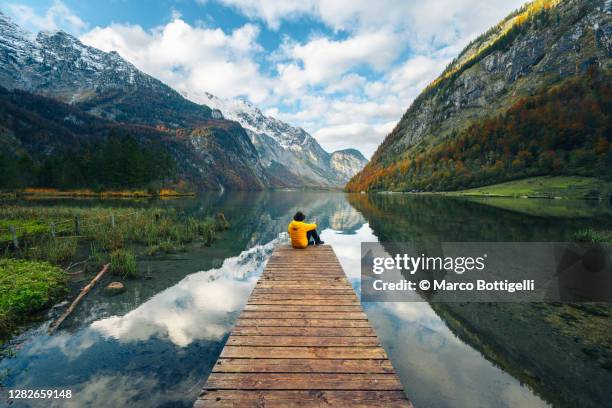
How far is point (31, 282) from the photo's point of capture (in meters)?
12.6

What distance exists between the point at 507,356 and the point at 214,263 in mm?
17209

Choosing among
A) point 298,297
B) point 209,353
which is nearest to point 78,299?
point 209,353

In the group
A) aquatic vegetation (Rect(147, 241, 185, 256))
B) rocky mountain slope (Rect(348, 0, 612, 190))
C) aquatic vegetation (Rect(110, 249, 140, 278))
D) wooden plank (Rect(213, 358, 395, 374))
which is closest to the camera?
→ wooden plank (Rect(213, 358, 395, 374))

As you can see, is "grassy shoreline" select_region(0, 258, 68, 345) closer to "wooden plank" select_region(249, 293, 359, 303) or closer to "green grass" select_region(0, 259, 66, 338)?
"green grass" select_region(0, 259, 66, 338)

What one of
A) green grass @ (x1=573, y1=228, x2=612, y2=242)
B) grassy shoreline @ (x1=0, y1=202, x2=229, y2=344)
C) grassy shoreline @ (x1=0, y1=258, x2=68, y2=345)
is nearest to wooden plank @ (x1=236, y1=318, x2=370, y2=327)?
grassy shoreline @ (x1=0, y1=258, x2=68, y2=345)

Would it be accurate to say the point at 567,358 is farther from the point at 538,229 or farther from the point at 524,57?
the point at 524,57

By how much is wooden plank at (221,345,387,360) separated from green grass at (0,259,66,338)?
9405 mm

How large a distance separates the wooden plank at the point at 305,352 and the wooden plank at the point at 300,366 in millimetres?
133

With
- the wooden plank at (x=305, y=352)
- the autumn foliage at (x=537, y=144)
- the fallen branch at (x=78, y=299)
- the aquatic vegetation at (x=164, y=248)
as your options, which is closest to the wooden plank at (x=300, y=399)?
the wooden plank at (x=305, y=352)

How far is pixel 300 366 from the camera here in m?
5.34

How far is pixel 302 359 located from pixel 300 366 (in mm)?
241

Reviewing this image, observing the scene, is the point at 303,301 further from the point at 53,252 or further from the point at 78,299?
the point at 53,252

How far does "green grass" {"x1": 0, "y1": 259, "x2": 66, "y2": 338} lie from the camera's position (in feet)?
34.0

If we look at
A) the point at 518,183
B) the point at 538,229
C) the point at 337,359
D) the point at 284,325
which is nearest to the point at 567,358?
the point at 337,359
